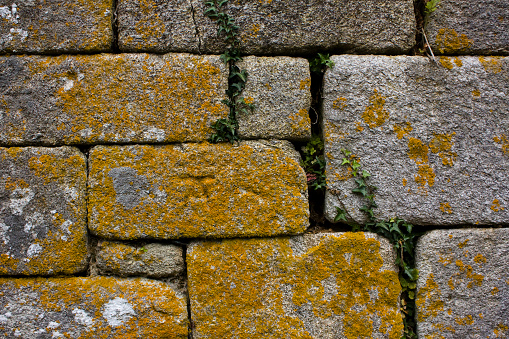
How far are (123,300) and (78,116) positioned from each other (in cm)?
97

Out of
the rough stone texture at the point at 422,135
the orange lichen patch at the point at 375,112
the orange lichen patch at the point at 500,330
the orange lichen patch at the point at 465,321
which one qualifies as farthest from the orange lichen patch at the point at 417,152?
the orange lichen patch at the point at 500,330

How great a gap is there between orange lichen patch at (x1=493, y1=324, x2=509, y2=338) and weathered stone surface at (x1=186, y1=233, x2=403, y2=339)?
0.49 meters

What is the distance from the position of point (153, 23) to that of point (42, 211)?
1.13 m

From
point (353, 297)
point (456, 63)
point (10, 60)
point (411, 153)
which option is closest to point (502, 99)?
point (456, 63)

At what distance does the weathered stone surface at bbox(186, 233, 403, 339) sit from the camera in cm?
161

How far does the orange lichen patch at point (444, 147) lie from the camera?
5.58 ft

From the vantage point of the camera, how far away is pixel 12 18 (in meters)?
1.70

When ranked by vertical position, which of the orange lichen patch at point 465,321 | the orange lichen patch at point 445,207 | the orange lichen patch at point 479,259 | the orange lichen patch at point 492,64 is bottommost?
the orange lichen patch at point 465,321

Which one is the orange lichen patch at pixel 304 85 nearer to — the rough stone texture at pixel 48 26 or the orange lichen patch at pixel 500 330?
the rough stone texture at pixel 48 26

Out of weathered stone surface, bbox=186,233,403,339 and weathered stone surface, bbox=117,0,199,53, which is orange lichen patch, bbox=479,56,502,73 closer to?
weathered stone surface, bbox=186,233,403,339

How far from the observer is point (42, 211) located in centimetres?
163

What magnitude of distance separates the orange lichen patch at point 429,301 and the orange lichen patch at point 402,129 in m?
0.76

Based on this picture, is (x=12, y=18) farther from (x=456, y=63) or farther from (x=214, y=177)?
(x=456, y=63)

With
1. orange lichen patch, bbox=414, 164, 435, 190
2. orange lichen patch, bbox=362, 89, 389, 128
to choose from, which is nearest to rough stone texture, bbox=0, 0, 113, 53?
orange lichen patch, bbox=362, 89, 389, 128
